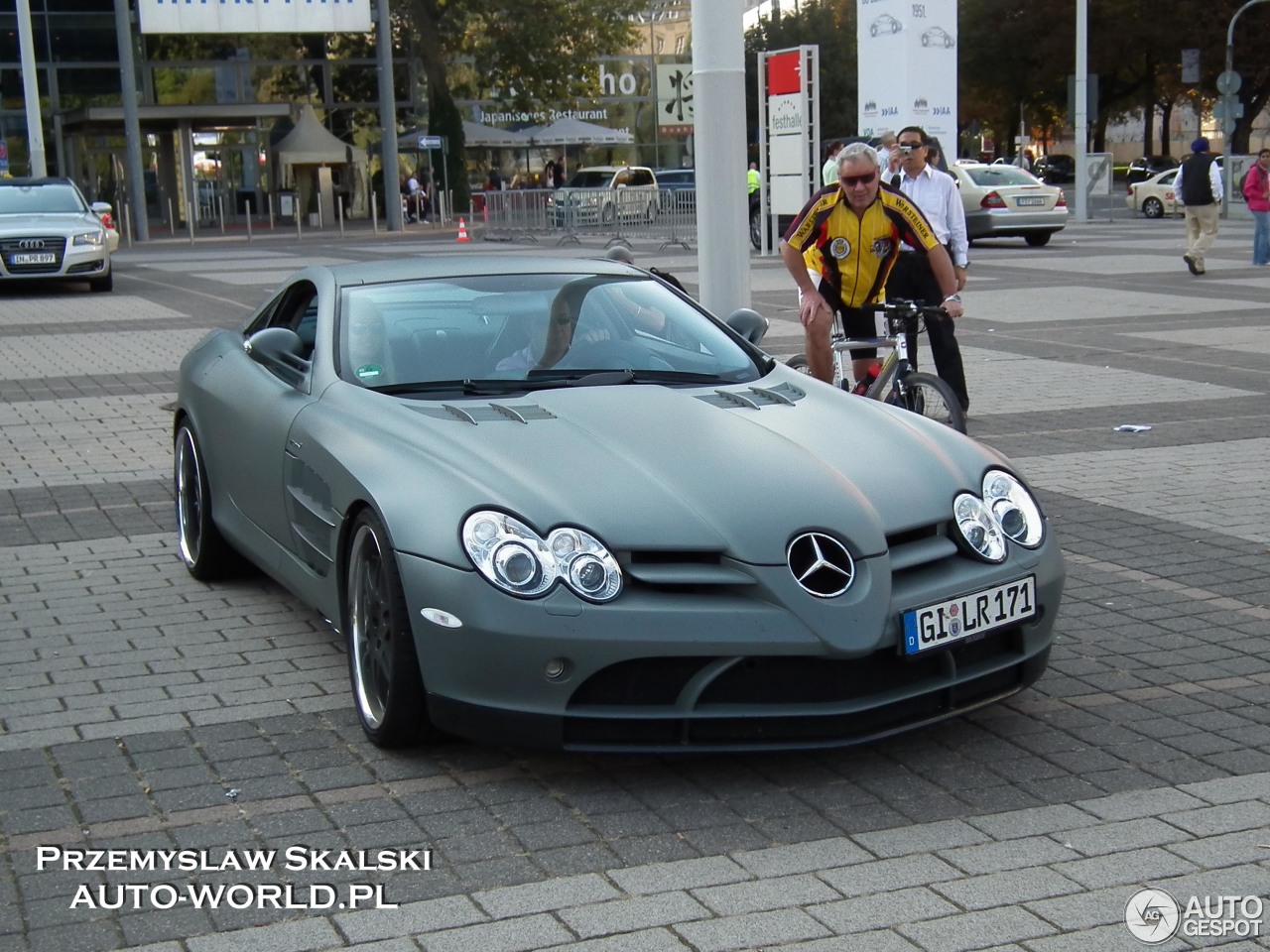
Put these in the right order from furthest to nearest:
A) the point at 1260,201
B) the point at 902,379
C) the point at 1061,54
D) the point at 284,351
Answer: the point at 1061,54 < the point at 1260,201 < the point at 902,379 < the point at 284,351

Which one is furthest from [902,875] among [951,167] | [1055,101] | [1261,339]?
[1055,101]

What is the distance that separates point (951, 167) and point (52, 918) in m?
26.3

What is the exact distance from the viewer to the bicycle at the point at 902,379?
7.95m

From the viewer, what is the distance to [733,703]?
4320 mm

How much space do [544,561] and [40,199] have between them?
21461 millimetres

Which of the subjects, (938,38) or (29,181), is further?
(938,38)

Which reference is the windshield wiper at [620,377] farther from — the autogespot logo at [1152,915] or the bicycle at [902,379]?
the autogespot logo at [1152,915]

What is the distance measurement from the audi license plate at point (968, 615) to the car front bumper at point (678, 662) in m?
0.03

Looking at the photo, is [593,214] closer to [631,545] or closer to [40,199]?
[40,199]

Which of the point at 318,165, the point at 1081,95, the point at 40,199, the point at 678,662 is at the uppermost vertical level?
the point at 1081,95

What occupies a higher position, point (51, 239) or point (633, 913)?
point (51, 239)

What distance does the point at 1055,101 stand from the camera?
243ft

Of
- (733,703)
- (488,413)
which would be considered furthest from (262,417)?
(733,703)

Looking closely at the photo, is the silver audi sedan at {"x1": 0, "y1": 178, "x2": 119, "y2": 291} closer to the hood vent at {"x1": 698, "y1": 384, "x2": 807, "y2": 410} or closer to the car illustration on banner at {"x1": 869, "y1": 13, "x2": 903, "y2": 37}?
the car illustration on banner at {"x1": 869, "y1": 13, "x2": 903, "y2": 37}
